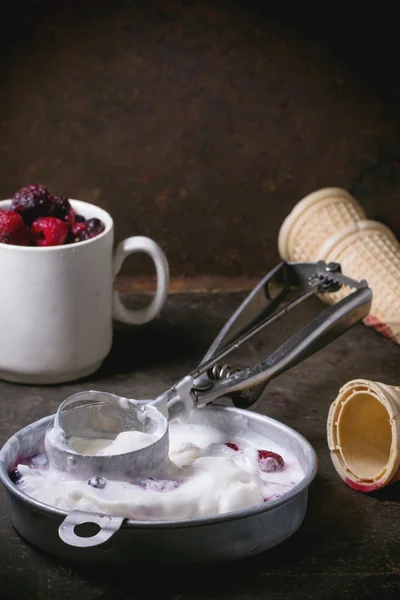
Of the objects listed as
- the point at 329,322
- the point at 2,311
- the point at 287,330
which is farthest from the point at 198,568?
the point at 287,330

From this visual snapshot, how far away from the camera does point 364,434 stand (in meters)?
1.26

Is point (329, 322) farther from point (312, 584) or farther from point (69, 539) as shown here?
point (69, 539)

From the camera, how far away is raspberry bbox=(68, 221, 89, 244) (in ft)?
4.80

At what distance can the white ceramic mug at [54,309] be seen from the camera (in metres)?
1.41

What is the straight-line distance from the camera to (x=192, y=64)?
68.2 inches

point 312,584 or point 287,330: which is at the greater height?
point 312,584

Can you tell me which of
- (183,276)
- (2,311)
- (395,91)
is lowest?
(183,276)

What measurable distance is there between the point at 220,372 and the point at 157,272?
0.30 metres

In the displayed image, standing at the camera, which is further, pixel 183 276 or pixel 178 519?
pixel 183 276

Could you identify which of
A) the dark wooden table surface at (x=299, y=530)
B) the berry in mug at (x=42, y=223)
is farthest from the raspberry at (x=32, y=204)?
the dark wooden table surface at (x=299, y=530)

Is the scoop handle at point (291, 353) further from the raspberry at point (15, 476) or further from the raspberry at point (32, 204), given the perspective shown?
the raspberry at point (32, 204)

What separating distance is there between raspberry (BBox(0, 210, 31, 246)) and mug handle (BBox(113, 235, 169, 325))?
154mm

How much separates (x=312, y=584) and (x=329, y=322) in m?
0.41

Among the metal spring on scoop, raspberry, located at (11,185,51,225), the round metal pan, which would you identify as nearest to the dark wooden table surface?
the round metal pan
